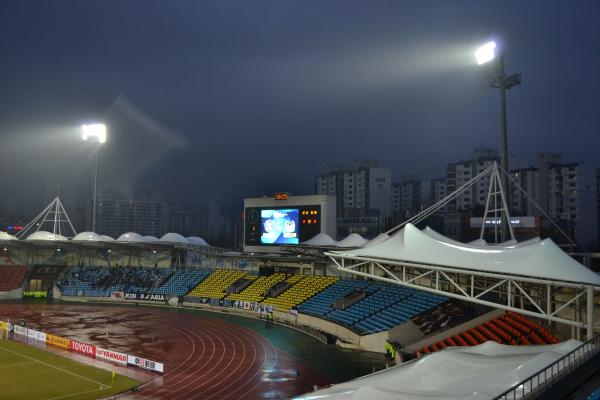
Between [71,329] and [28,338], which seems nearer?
[28,338]

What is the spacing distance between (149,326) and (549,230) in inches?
2038

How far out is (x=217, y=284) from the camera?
2275 inches

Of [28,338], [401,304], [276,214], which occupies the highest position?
[276,214]

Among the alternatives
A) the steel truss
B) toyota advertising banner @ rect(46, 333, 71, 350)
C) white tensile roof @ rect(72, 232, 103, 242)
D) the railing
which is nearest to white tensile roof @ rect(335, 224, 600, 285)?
the steel truss

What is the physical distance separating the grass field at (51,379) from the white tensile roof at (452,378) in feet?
46.6

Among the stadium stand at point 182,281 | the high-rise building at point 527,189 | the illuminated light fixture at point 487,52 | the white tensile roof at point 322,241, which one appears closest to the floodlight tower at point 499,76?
the illuminated light fixture at point 487,52

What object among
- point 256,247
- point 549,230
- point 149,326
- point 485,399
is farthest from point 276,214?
point 485,399

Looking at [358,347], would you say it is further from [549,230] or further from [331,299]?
[549,230]

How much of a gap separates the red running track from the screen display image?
11.3m

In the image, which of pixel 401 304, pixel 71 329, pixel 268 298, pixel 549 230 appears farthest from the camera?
pixel 549 230

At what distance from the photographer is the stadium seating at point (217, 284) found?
55844mm

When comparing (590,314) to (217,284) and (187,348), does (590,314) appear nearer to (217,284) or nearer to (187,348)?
(187,348)

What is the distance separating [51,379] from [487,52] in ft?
111

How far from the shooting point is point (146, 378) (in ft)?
89.8
